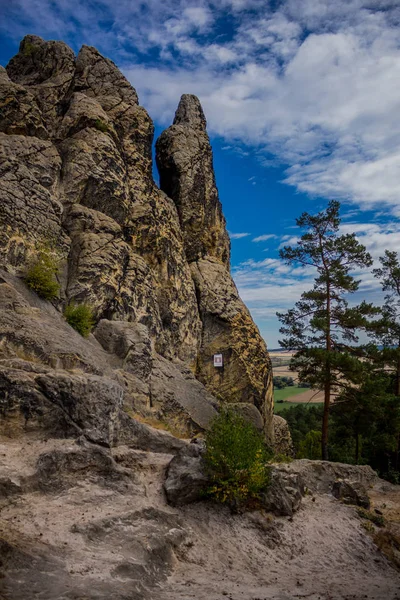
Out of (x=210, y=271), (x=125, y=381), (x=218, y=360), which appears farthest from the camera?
(x=210, y=271)

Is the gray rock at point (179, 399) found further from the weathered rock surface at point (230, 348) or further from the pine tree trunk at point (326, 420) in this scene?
the pine tree trunk at point (326, 420)

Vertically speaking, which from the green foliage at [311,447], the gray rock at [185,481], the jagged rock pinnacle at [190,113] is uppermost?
the jagged rock pinnacle at [190,113]

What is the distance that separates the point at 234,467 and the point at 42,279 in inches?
465

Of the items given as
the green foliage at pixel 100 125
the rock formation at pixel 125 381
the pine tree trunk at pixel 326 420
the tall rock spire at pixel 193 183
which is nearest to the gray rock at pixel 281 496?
the rock formation at pixel 125 381

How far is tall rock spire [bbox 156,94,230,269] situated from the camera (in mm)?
34438

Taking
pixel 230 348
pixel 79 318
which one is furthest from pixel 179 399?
pixel 230 348

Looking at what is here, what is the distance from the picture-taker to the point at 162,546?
9242 mm

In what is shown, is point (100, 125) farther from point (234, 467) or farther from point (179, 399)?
point (234, 467)

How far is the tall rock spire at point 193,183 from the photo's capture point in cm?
3444

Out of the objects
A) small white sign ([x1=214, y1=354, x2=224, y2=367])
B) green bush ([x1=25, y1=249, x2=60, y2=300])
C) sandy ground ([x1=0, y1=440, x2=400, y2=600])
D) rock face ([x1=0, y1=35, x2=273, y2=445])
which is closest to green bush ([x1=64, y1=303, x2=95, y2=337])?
rock face ([x1=0, y1=35, x2=273, y2=445])

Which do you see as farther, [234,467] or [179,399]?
[179,399]

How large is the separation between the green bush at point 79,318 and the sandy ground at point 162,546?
293 inches

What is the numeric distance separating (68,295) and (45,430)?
34.0ft

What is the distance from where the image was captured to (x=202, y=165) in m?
36.1
